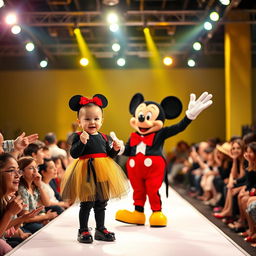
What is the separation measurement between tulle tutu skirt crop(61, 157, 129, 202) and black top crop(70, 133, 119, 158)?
6 centimetres

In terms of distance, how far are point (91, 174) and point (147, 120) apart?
3.17ft

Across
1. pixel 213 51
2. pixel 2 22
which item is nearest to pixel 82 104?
pixel 2 22

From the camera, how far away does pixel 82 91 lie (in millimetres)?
11891

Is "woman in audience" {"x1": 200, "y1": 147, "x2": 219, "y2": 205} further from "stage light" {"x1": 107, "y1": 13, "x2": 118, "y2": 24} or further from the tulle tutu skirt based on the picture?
the tulle tutu skirt

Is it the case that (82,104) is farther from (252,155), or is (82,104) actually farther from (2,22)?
(2,22)

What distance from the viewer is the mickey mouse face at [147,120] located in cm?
405

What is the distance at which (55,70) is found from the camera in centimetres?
1205

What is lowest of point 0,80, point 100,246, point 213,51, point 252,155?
point 100,246

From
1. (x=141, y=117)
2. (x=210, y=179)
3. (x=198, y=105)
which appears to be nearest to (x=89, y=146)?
(x=141, y=117)

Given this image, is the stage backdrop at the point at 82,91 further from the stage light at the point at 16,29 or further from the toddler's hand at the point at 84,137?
the toddler's hand at the point at 84,137

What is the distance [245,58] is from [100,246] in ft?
23.4

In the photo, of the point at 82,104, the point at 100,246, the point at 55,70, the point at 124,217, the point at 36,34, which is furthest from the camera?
the point at 55,70

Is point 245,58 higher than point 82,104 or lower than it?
higher

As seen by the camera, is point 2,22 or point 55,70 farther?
point 55,70
